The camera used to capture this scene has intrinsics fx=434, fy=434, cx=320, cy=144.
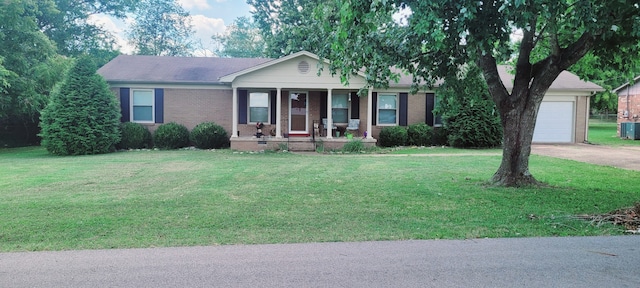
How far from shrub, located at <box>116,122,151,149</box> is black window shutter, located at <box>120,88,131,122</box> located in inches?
29.2

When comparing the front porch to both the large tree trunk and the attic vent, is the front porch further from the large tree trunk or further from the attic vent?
the large tree trunk

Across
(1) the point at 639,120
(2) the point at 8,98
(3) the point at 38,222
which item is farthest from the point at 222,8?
(3) the point at 38,222

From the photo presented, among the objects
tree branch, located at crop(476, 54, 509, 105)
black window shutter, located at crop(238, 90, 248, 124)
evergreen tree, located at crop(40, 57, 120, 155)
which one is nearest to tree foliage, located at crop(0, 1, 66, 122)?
evergreen tree, located at crop(40, 57, 120, 155)

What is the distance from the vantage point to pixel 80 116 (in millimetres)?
15945

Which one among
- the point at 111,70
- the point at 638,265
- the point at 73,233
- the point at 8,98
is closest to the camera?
the point at 638,265

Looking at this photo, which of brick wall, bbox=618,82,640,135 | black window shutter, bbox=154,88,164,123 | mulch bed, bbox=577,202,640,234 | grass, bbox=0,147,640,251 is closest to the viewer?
grass, bbox=0,147,640,251

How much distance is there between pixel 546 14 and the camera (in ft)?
20.3

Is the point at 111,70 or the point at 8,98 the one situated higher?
the point at 111,70

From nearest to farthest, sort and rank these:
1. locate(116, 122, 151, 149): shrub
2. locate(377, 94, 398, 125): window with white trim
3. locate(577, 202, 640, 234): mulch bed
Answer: locate(577, 202, 640, 234): mulch bed < locate(116, 122, 151, 149): shrub < locate(377, 94, 398, 125): window with white trim

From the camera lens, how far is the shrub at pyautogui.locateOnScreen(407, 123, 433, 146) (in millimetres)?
19219

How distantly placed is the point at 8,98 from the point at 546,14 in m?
19.6

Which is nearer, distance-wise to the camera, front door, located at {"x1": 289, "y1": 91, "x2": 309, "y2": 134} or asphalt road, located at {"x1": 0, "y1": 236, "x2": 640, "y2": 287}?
asphalt road, located at {"x1": 0, "y1": 236, "x2": 640, "y2": 287}

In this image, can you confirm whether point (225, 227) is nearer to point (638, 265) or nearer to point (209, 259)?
point (209, 259)

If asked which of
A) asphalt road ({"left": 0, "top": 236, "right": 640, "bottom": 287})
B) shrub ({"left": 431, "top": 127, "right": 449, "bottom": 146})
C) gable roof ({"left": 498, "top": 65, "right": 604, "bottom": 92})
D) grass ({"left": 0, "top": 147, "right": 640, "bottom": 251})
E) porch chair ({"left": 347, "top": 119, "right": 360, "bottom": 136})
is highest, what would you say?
gable roof ({"left": 498, "top": 65, "right": 604, "bottom": 92})
